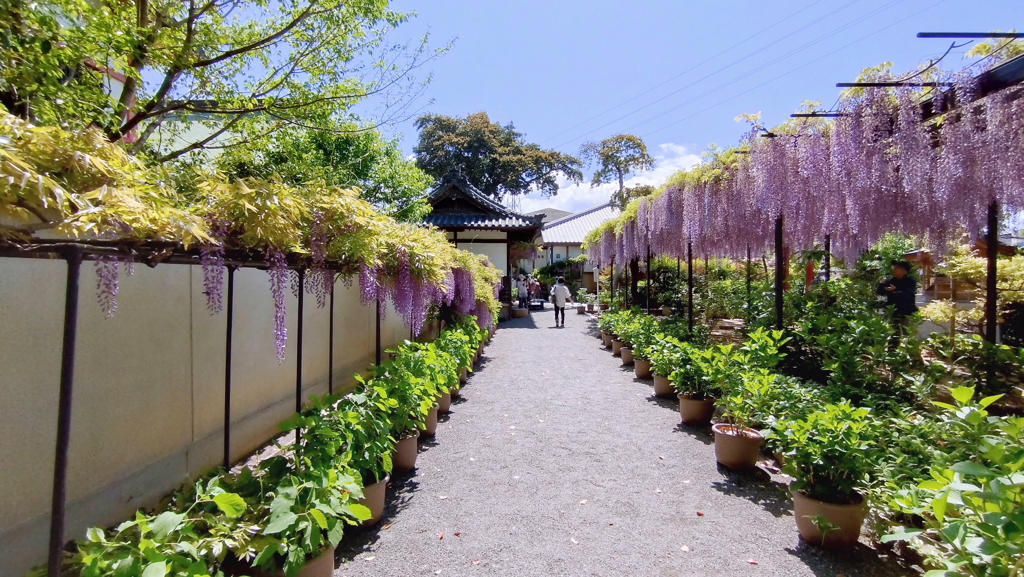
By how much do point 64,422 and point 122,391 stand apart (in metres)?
1.48

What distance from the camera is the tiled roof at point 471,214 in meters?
12.8

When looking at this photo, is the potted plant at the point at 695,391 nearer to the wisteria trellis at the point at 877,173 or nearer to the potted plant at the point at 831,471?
the wisteria trellis at the point at 877,173

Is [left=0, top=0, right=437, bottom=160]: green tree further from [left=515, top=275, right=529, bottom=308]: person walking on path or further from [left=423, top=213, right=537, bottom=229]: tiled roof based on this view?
[left=515, top=275, right=529, bottom=308]: person walking on path

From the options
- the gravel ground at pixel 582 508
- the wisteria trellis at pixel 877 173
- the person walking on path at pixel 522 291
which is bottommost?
the gravel ground at pixel 582 508

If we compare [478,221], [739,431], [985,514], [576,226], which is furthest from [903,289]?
[576,226]

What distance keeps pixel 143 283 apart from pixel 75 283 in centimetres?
162

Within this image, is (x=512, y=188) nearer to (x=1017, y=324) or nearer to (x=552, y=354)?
(x=552, y=354)

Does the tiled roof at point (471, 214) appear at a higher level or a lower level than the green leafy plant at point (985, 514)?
higher

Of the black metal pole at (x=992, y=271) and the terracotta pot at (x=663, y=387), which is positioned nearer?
the black metal pole at (x=992, y=271)

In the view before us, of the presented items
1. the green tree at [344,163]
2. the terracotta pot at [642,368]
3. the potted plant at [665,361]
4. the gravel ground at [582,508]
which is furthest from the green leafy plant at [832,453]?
the terracotta pot at [642,368]

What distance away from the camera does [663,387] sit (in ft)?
18.8

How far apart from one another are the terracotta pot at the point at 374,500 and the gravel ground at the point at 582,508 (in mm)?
65

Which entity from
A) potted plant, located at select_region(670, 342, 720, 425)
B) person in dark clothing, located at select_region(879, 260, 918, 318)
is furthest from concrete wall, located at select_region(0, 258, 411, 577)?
person in dark clothing, located at select_region(879, 260, 918, 318)

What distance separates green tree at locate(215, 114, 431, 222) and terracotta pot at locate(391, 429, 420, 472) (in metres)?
2.33
